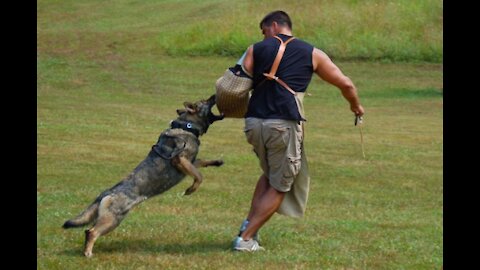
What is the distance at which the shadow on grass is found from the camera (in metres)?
8.33

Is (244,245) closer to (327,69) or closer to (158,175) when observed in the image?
(158,175)

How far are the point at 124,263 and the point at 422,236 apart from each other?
329 cm

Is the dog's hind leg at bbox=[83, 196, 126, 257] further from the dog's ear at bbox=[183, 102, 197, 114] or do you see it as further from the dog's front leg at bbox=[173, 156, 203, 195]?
the dog's ear at bbox=[183, 102, 197, 114]

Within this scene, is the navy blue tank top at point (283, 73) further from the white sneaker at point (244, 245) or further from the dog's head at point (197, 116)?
the white sneaker at point (244, 245)

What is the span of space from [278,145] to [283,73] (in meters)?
0.60

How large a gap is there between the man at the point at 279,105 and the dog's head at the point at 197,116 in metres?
0.48

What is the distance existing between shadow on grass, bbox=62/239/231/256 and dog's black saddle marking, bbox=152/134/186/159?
0.82 meters

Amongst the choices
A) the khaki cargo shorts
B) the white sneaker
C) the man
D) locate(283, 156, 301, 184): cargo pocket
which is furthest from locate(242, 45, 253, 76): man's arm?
the white sneaker

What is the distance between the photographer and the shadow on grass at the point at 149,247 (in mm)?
8328

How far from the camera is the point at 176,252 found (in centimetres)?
834

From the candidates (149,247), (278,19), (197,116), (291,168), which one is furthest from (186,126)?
(278,19)

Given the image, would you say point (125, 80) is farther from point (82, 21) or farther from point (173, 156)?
point (173, 156)
